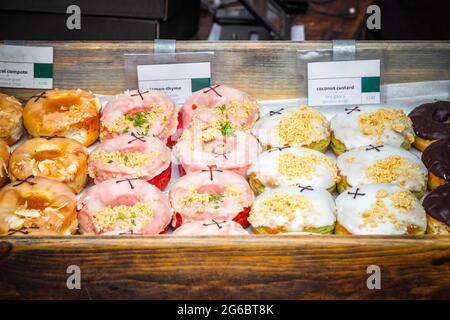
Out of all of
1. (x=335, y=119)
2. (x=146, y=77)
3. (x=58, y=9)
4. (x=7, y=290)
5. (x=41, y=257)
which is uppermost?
(x=58, y=9)

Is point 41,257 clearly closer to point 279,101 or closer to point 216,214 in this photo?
point 216,214

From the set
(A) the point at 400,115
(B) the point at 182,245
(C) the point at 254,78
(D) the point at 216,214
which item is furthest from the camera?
(C) the point at 254,78

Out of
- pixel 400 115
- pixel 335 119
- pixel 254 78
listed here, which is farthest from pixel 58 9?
pixel 400 115

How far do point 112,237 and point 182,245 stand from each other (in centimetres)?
23

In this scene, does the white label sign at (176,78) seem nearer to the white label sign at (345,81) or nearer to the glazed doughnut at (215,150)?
the glazed doughnut at (215,150)

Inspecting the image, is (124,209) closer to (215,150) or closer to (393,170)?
(215,150)

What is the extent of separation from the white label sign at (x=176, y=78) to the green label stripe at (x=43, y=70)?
0.46 metres

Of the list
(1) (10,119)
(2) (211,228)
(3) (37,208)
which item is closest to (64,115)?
(1) (10,119)

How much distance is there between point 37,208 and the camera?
208 cm

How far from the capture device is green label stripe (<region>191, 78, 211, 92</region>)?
2678 millimetres

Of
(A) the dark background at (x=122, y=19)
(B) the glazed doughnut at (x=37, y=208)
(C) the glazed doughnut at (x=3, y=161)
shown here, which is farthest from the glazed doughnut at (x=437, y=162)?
(C) the glazed doughnut at (x=3, y=161)

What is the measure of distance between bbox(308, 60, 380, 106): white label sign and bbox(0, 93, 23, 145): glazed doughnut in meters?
1.46

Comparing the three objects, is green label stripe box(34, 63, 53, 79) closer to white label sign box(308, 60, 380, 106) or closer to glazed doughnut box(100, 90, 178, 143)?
glazed doughnut box(100, 90, 178, 143)

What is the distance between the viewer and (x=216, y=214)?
208 centimetres
